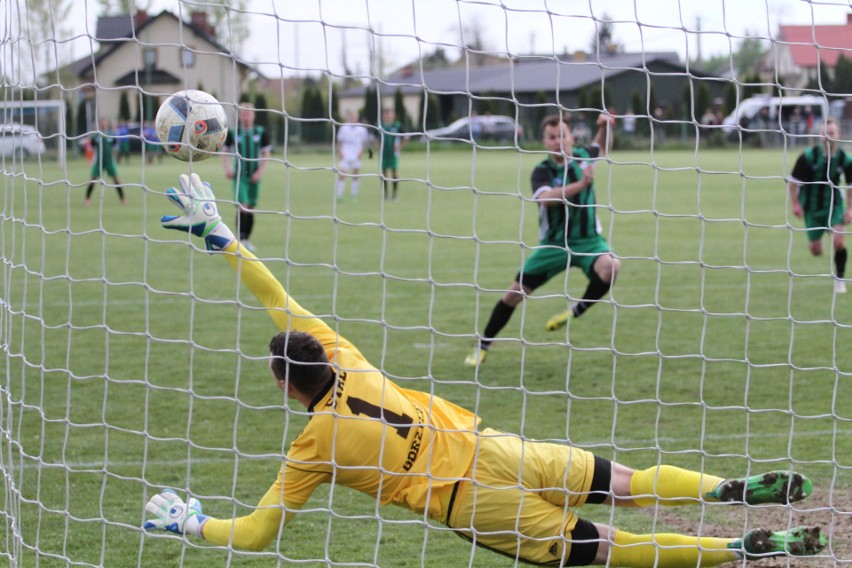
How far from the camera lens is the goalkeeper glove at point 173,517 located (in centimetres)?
379

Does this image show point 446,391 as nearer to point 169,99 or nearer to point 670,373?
point 670,373

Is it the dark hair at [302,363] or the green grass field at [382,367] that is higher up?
the dark hair at [302,363]

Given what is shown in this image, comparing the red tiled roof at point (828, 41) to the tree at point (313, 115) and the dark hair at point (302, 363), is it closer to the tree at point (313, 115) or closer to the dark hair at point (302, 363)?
the dark hair at point (302, 363)

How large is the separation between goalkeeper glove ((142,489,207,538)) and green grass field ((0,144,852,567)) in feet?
0.49

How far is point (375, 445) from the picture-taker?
3807 mm

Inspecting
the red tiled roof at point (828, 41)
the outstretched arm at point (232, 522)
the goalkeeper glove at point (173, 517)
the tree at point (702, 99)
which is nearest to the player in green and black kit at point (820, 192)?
the red tiled roof at point (828, 41)

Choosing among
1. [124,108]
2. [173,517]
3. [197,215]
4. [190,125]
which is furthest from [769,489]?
[124,108]

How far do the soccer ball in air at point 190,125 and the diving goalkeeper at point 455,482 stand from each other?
0.30 meters

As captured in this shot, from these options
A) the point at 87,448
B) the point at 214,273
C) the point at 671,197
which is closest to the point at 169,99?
the point at 87,448

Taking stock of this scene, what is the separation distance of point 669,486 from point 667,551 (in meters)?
0.24

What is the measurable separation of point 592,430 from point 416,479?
2.44m

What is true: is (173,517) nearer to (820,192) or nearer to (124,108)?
(820,192)

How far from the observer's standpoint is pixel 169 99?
4.38 m

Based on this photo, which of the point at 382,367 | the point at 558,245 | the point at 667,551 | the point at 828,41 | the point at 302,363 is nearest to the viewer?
the point at 302,363
